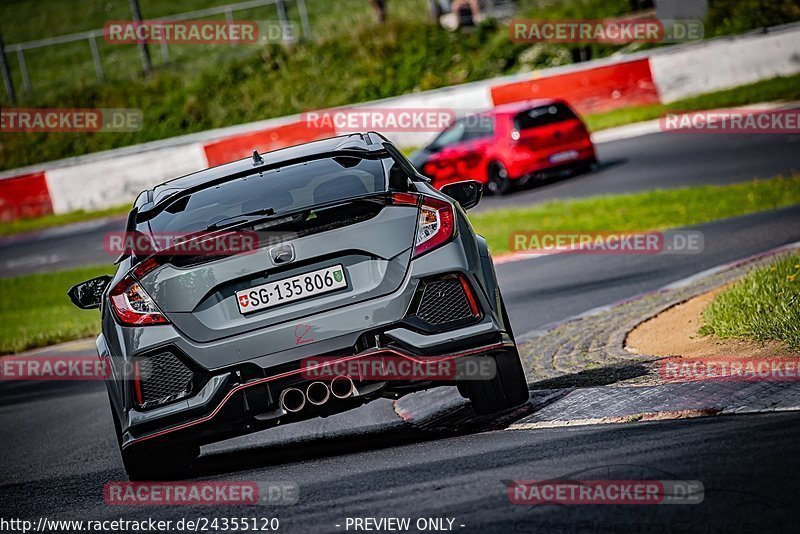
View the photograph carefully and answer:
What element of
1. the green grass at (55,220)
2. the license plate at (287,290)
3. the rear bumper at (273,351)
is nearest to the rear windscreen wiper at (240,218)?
the license plate at (287,290)

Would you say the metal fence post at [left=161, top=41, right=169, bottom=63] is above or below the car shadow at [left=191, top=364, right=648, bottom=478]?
above

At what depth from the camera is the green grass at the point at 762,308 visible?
25.5 ft

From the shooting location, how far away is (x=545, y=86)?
2858 cm

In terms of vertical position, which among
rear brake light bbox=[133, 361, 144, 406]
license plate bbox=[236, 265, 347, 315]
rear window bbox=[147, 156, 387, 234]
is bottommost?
rear brake light bbox=[133, 361, 144, 406]

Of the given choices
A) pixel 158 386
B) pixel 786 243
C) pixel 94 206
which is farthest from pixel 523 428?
pixel 94 206

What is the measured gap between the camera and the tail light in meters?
6.45

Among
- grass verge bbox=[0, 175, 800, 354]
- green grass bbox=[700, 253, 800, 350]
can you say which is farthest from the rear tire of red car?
green grass bbox=[700, 253, 800, 350]

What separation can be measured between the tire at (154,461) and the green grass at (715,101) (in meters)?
20.2

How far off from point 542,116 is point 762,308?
15179 millimetres

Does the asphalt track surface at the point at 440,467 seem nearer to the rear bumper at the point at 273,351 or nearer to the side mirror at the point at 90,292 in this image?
the rear bumper at the point at 273,351

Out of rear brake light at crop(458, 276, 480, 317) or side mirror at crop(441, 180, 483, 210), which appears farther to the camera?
side mirror at crop(441, 180, 483, 210)

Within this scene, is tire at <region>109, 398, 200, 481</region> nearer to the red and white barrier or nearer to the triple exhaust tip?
the triple exhaust tip

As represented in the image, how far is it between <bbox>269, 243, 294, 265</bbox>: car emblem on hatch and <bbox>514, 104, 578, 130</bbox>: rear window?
1705 cm

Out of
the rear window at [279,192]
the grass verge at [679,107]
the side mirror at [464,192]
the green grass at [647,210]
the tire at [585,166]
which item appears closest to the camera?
the rear window at [279,192]
